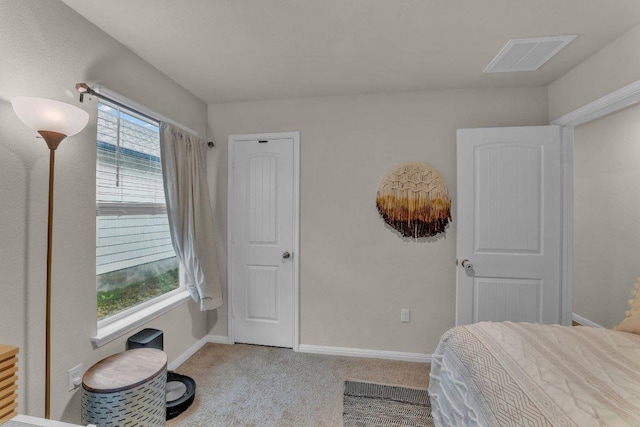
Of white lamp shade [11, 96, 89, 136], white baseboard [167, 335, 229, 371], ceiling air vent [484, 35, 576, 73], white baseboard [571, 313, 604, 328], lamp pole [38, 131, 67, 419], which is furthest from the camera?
white baseboard [571, 313, 604, 328]

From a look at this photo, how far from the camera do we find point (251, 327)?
9.78 ft

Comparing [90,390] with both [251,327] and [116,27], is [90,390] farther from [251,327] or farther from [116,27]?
[116,27]

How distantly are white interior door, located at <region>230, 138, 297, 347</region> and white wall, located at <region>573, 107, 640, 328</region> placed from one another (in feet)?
10.7

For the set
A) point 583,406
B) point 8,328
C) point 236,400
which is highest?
point 8,328

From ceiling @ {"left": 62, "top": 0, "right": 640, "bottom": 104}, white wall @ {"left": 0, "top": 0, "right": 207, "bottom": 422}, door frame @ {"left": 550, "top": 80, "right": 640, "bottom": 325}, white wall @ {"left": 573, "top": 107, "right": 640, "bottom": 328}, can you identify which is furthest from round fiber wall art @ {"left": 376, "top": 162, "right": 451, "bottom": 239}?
white wall @ {"left": 0, "top": 0, "right": 207, "bottom": 422}

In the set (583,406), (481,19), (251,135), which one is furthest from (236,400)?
(481,19)

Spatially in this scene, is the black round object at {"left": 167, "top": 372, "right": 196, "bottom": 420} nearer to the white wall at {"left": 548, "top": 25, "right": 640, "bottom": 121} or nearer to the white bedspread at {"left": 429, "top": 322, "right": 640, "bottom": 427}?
the white bedspread at {"left": 429, "top": 322, "right": 640, "bottom": 427}

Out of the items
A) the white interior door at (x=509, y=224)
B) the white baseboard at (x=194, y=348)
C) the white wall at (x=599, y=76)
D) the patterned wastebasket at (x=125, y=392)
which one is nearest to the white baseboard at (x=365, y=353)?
the white interior door at (x=509, y=224)

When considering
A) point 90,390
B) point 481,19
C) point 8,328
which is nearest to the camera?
point 8,328

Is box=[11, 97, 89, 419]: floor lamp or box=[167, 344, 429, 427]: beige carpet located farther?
box=[167, 344, 429, 427]: beige carpet

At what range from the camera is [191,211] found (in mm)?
2545

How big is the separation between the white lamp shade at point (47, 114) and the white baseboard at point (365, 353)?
2462 mm

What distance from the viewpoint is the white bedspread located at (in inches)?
40.8

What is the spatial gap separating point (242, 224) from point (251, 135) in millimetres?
886
